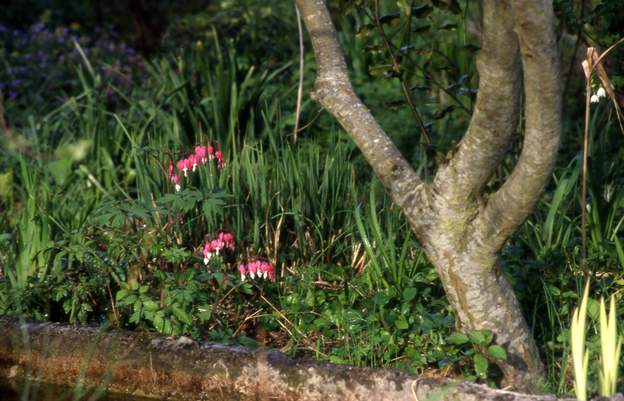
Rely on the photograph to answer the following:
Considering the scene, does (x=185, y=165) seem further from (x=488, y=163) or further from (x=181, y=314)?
(x=488, y=163)

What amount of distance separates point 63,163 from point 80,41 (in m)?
3.85

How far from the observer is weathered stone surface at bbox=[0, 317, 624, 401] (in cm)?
321

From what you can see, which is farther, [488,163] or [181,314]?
[181,314]

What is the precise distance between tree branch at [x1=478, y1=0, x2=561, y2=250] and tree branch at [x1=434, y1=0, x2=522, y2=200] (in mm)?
86

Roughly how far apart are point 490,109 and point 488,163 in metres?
0.20

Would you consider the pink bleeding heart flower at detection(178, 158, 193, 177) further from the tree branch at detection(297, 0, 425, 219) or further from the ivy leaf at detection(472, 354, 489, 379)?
the ivy leaf at detection(472, 354, 489, 379)

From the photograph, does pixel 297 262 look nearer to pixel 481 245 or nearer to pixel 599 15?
pixel 481 245

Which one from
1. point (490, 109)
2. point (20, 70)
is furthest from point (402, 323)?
point (20, 70)

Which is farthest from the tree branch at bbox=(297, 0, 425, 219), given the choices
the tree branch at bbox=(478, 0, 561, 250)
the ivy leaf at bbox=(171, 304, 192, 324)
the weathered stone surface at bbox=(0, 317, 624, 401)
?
the ivy leaf at bbox=(171, 304, 192, 324)

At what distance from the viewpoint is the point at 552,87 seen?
9.34 ft

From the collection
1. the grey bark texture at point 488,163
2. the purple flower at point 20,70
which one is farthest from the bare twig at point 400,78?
the purple flower at point 20,70

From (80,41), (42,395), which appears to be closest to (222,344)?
(42,395)

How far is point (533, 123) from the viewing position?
2.96 metres

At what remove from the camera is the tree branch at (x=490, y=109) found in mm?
2961
